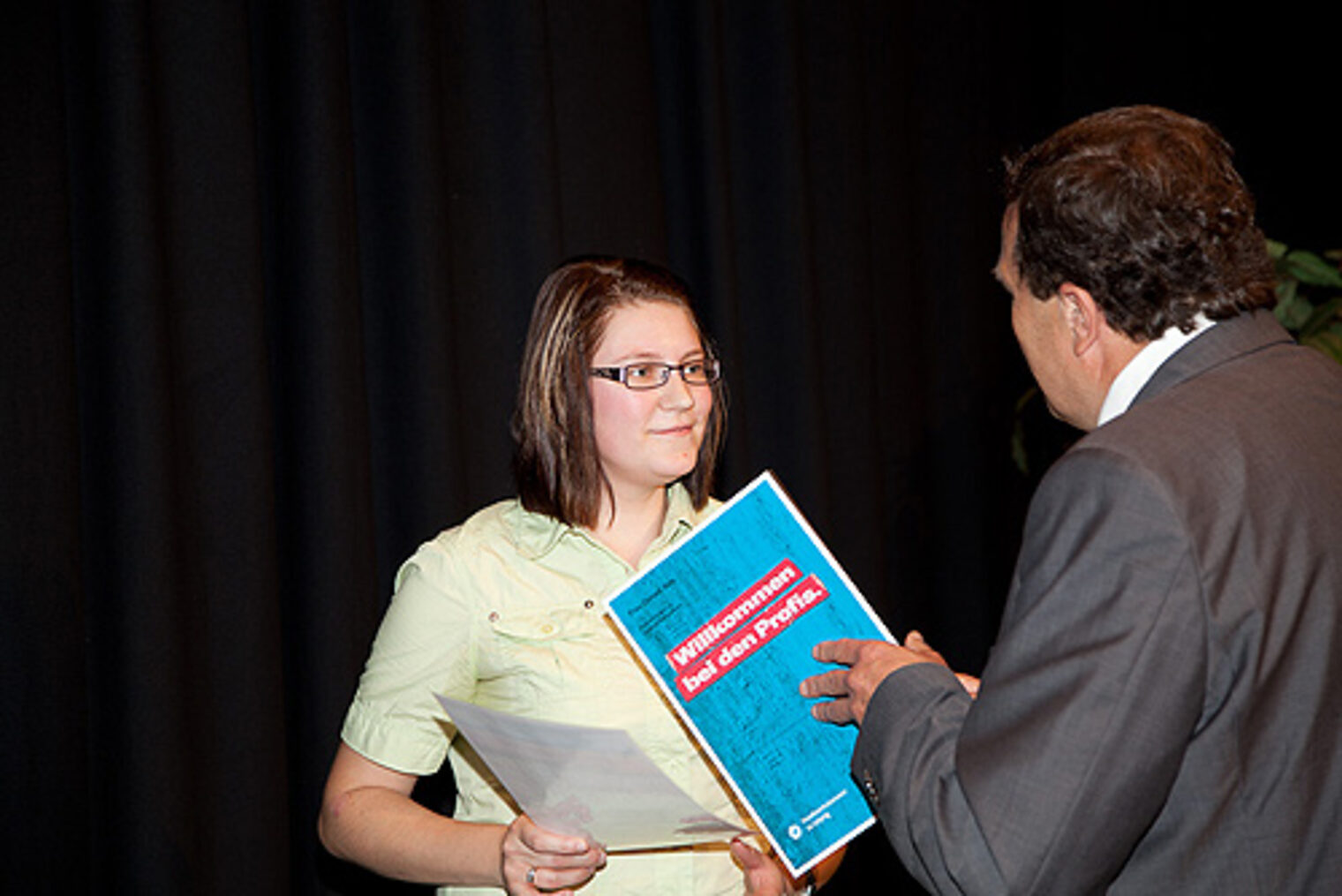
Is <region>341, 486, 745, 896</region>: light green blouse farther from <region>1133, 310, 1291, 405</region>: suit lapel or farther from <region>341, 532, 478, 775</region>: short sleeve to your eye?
<region>1133, 310, 1291, 405</region>: suit lapel

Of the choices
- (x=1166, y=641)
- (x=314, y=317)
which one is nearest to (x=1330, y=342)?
(x=1166, y=641)

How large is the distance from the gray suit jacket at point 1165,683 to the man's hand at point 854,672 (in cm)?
16

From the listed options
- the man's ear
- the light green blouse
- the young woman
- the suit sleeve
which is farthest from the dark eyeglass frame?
the suit sleeve

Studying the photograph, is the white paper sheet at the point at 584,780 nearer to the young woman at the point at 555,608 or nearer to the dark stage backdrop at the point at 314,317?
the young woman at the point at 555,608

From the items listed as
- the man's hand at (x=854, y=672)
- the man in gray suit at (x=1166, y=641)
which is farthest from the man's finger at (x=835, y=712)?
the man in gray suit at (x=1166, y=641)

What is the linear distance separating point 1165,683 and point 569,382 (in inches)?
36.7

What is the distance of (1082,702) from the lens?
1089 millimetres

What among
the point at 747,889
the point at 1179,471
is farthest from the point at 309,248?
the point at 1179,471

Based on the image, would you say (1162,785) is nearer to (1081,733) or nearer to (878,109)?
(1081,733)

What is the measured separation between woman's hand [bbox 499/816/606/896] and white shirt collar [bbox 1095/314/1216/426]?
2.55 ft

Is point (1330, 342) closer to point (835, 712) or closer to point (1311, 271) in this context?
point (1311, 271)

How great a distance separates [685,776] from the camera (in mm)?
1689

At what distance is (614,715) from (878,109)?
2.22 m

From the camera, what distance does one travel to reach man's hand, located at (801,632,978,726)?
134 cm
